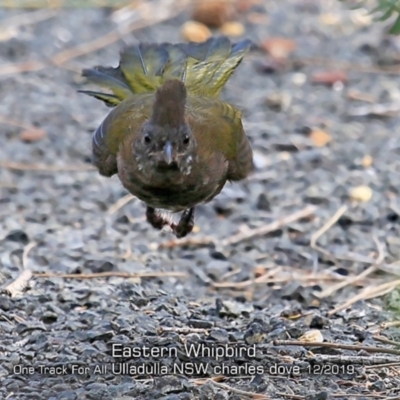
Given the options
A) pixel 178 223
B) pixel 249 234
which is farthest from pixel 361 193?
pixel 178 223

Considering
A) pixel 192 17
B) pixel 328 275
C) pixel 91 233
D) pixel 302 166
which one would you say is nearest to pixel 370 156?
pixel 302 166

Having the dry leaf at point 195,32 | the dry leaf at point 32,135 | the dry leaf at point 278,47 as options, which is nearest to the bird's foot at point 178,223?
→ the dry leaf at point 32,135

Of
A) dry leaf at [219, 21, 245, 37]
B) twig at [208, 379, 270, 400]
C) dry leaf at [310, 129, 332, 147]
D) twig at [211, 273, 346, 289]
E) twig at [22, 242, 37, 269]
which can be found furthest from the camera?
dry leaf at [219, 21, 245, 37]

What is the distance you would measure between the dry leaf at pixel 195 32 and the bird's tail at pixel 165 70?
11.3 ft

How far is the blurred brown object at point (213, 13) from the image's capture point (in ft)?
31.8

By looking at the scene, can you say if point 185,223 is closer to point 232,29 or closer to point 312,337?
point 312,337

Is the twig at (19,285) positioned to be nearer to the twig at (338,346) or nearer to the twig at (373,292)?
the twig at (338,346)

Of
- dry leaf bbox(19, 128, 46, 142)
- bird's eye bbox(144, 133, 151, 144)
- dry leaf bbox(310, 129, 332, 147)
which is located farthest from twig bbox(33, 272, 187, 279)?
dry leaf bbox(310, 129, 332, 147)

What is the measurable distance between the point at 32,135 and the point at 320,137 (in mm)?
2150

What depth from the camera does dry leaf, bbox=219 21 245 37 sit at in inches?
380

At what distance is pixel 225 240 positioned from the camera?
6531 millimetres

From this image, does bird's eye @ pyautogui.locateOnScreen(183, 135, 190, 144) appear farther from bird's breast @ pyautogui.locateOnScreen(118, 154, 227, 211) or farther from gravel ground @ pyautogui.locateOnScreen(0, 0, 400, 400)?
gravel ground @ pyautogui.locateOnScreen(0, 0, 400, 400)

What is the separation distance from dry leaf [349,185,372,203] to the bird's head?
2437 millimetres

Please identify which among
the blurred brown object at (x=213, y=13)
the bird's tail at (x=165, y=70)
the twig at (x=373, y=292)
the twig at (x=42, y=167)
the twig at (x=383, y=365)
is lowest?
the twig at (x=383, y=365)
